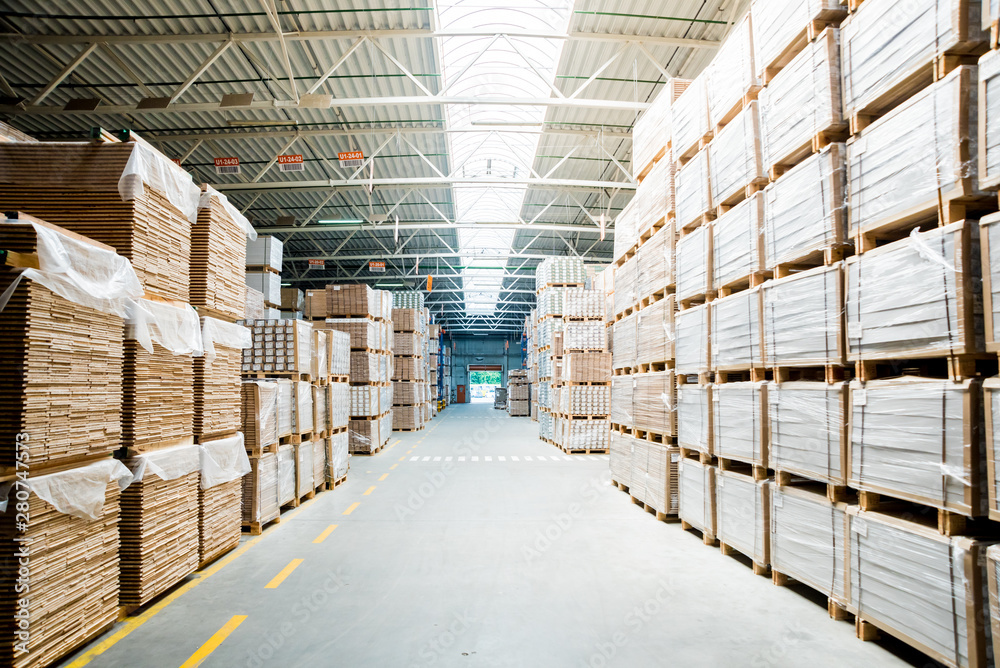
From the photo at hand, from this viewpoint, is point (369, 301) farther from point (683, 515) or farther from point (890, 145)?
point (890, 145)

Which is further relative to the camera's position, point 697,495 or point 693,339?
point 693,339

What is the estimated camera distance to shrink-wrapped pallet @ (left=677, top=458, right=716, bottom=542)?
5.35 meters

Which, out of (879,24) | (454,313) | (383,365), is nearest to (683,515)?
(879,24)

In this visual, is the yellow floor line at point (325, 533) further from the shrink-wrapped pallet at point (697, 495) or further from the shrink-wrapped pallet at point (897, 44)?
the shrink-wrapped pallet at point (897, 44)

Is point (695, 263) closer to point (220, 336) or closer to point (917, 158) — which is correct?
point (917, 158)

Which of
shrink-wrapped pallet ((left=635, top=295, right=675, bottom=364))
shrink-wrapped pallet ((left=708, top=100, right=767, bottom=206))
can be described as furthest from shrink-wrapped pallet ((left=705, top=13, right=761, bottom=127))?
shrink-wrapped pallet ((left=635, top=295, right=675, bottom=364))

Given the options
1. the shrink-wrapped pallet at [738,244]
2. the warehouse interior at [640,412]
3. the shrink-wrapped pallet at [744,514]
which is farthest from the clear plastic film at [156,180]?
the shrink-wrapped pallet at [744,514]

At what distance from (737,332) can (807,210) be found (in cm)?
128

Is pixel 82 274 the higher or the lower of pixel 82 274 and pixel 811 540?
the higher

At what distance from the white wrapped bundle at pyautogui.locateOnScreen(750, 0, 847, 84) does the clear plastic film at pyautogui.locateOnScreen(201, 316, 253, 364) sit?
216 inches

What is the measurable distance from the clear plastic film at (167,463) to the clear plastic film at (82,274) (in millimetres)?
1115

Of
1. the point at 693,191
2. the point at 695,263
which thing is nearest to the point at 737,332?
the point at 695,263

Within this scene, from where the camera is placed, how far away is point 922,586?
2967mm

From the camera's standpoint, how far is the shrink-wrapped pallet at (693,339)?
5449 mm
